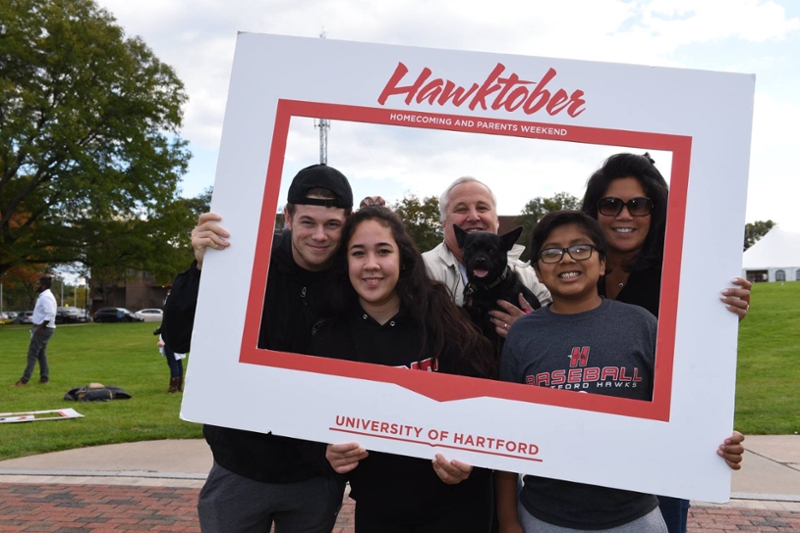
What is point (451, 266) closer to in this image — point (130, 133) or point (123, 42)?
point (130, 133)

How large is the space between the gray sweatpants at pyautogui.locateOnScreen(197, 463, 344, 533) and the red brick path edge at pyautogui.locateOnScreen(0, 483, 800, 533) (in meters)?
2.38

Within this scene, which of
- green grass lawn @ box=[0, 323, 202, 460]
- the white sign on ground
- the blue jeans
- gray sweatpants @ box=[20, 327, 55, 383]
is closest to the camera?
the blue jeans

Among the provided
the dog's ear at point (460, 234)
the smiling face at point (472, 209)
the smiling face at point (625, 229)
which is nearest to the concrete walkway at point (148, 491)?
the dog's ear at point (460, 234)

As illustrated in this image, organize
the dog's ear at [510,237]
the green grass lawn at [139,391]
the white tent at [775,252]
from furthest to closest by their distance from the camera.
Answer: the white tent at [775,252] → the green grass lawn at [139,391] → the dog's ear at [510,237]

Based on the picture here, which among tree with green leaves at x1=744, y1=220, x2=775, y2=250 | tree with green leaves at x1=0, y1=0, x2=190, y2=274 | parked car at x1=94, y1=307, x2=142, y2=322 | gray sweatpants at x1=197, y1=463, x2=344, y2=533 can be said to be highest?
tree with green leaves at x1=744, y1=220, x2=775, y2=250

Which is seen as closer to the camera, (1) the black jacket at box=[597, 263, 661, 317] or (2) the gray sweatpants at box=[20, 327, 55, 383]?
(1) the black jacket at box=[597, 263, 661, 317]

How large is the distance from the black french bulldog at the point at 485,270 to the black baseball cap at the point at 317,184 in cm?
90

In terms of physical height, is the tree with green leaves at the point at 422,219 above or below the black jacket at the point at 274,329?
above

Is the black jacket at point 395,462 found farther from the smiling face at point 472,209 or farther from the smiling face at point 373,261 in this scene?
the smiling face at point 472,209

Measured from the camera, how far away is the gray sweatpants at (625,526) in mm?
2240

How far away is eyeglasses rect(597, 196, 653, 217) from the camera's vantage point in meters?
2.62

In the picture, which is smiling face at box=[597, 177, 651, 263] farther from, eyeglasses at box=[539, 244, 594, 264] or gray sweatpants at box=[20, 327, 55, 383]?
gray sweatpants at box=[20, 327, 55, 383]

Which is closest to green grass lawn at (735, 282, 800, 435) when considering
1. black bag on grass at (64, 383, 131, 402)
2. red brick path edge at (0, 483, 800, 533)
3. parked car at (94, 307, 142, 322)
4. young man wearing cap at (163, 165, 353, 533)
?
red brick path edge at (0, 483, 800, 533)

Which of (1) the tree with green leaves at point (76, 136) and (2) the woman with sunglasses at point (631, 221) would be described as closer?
(2) the woman with sunglasses at point (631, 221)
